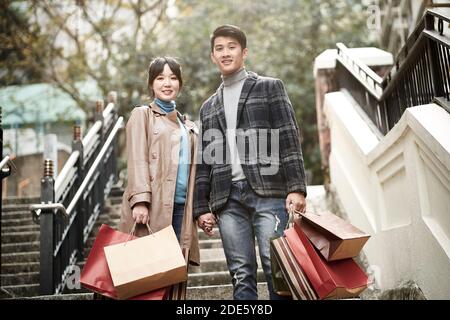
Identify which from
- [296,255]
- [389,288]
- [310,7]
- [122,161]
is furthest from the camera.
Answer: [310,7]

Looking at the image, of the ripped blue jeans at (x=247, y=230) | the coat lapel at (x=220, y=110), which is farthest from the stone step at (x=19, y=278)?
the coat lapel at (x=220, y=110)

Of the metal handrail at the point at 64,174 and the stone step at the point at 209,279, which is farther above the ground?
the metal handrail at the point at 64,174

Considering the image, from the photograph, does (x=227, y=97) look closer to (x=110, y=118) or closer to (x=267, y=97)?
(x=267, y=97)

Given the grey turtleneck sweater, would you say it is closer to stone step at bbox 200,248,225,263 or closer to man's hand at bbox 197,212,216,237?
man's hand at bbox 197,212,216,237

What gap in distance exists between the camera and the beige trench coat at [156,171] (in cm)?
271

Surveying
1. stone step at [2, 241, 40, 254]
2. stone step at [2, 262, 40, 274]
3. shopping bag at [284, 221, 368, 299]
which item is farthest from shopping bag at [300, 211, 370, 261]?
stone step at [2, 241, 40, 254]

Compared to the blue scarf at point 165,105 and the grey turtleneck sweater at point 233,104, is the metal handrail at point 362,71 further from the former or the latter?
the blue scarf at point 165,105

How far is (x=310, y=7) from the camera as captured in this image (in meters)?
10.0

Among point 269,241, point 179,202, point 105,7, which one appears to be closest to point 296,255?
point 269,241

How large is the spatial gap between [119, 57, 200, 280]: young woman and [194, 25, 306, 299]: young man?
0.12 metres

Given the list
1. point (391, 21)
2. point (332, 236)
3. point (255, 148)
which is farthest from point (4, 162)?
point (391, 21)

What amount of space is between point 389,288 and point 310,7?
777cm

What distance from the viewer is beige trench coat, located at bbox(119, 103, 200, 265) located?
2.71 meters

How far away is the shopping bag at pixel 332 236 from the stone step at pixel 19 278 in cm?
305
